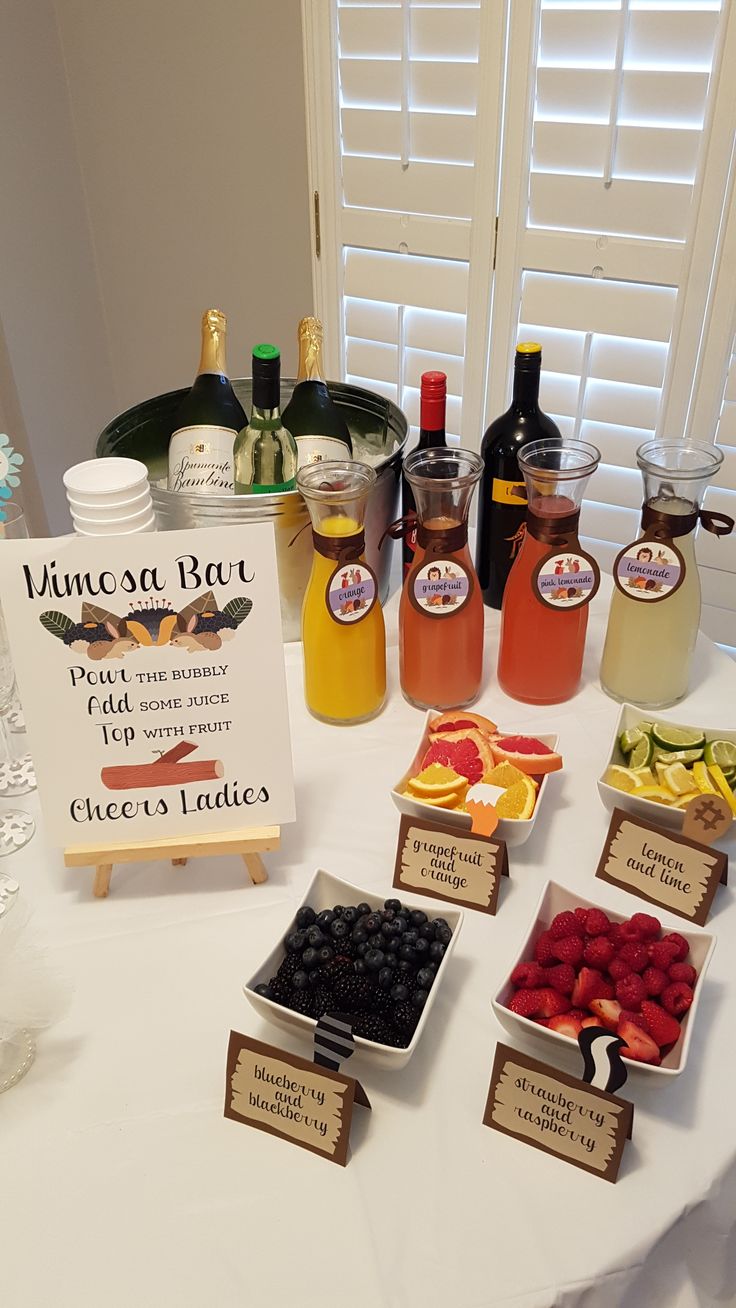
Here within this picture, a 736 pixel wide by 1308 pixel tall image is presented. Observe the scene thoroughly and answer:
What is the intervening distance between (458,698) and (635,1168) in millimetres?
569

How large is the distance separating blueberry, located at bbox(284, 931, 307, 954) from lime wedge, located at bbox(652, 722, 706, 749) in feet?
1.48

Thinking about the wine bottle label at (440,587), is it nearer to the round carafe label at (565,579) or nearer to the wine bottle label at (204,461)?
the round carafe label at (565,579)

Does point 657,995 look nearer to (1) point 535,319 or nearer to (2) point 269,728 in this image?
(2) point 269,728

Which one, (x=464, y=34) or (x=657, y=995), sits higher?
(x=464, y=34)

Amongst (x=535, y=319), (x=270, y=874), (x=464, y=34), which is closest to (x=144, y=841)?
(x=270, y=874)

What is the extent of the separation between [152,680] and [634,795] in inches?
19.2

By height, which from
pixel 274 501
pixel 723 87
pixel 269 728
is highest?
pixel 723 87

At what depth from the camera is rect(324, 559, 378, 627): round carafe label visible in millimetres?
1020

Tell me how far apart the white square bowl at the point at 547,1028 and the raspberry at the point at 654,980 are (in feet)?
0.08

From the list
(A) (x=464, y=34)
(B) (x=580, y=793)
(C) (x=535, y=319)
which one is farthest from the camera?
(C) (x=535, y=319)

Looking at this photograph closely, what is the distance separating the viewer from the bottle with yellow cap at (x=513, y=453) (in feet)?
3.79

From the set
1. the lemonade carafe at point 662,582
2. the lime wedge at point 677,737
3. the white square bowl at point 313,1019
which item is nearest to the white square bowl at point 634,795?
the lime wedge at point 677,737

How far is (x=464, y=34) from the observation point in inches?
71.8

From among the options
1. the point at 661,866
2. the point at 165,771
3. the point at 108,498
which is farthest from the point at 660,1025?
the point at 108,498
